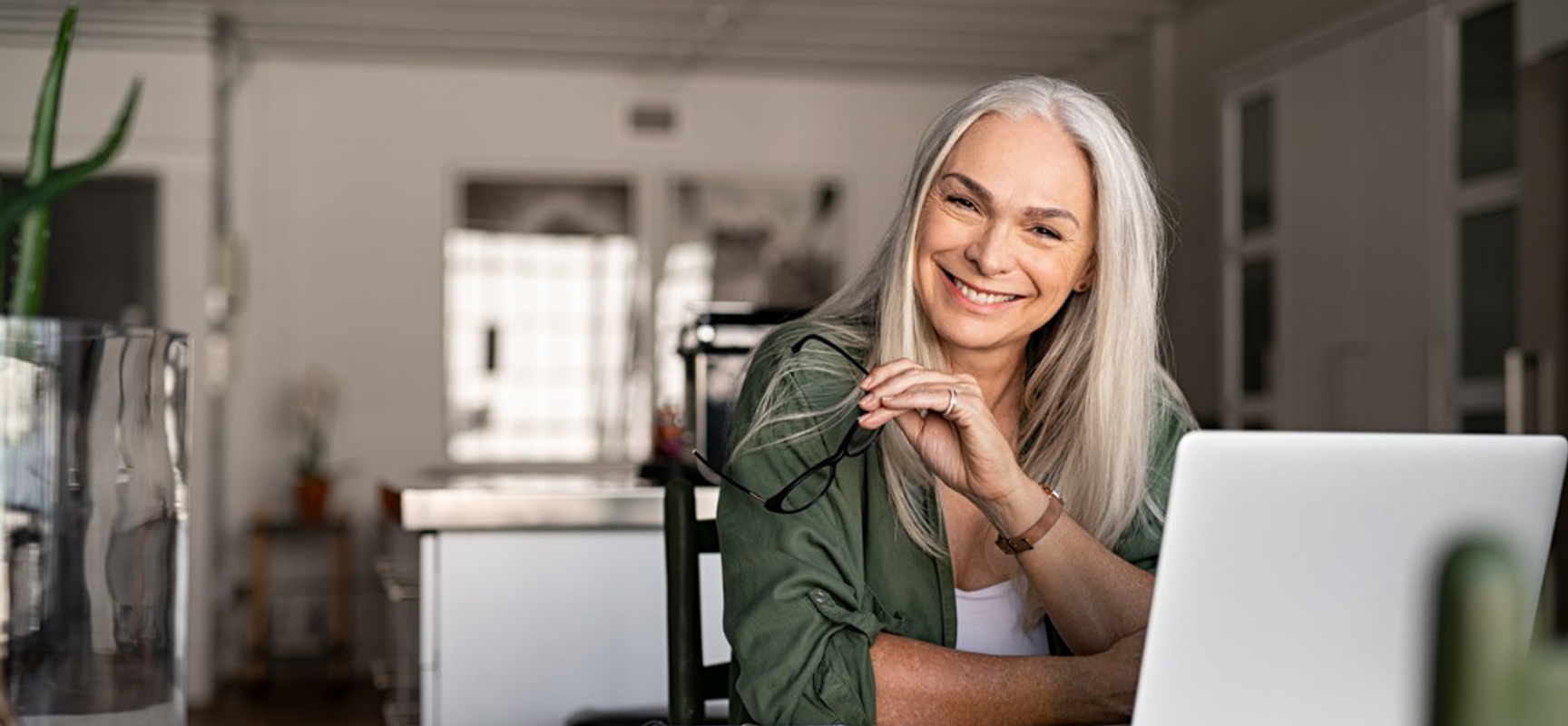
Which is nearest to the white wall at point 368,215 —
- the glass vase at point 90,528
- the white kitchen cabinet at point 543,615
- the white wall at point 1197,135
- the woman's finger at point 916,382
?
the white wall at point 1197,135

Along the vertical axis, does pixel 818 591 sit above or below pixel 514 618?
above

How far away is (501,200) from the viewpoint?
8.59m

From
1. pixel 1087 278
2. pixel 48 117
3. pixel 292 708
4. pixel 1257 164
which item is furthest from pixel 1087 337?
pixel 292 708

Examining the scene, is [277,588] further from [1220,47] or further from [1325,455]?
[1325,455]

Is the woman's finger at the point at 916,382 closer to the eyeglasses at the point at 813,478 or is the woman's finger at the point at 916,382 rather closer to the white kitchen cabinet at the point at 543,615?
the eyeglasses at the point at 813,478

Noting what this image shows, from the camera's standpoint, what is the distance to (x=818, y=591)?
4.62 feet

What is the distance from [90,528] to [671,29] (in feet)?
23.0

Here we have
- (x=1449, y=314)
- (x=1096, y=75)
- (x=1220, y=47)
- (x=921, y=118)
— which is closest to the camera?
(x=1449, y=314)

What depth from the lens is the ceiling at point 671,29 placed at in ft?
23.7

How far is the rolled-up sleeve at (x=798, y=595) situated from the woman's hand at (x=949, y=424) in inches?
5.6

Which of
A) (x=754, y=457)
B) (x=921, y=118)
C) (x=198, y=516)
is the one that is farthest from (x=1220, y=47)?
(x=754, y=457)

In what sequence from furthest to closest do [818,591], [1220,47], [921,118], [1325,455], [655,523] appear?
[921,118], [1220,47], [655,523], [818,591], [1325,455]

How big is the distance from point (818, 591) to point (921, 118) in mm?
7808

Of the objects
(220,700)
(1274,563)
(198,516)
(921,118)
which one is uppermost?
(921,118)
